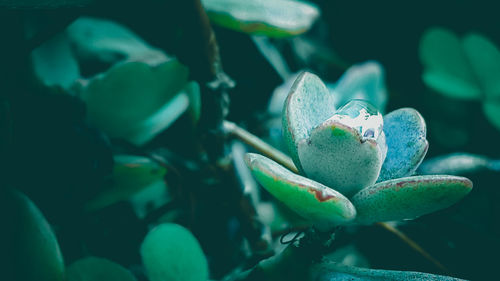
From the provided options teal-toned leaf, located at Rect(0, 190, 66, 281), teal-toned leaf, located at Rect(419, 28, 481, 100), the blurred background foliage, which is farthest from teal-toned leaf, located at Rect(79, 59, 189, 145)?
teal-toned leaf, located at Rect(419, 28, 481, 100)

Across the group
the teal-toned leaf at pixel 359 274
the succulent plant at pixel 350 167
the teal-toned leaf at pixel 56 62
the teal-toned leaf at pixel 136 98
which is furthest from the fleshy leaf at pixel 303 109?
the teal-toned leaf at pixel 56 62

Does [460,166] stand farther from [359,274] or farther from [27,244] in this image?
[27,244]

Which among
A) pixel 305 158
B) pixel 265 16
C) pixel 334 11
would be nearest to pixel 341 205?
pixel 305 158

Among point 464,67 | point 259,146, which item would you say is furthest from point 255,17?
point 464,67

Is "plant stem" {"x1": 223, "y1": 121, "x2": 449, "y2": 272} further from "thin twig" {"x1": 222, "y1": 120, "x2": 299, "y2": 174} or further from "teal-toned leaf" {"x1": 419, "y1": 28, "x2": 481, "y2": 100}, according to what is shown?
"teal-toned leaf" {"x1": 419, "y1": 28, "x2": 481, "y2": 100}

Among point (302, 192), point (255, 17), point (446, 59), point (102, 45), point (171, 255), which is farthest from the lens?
point (446, 59)
